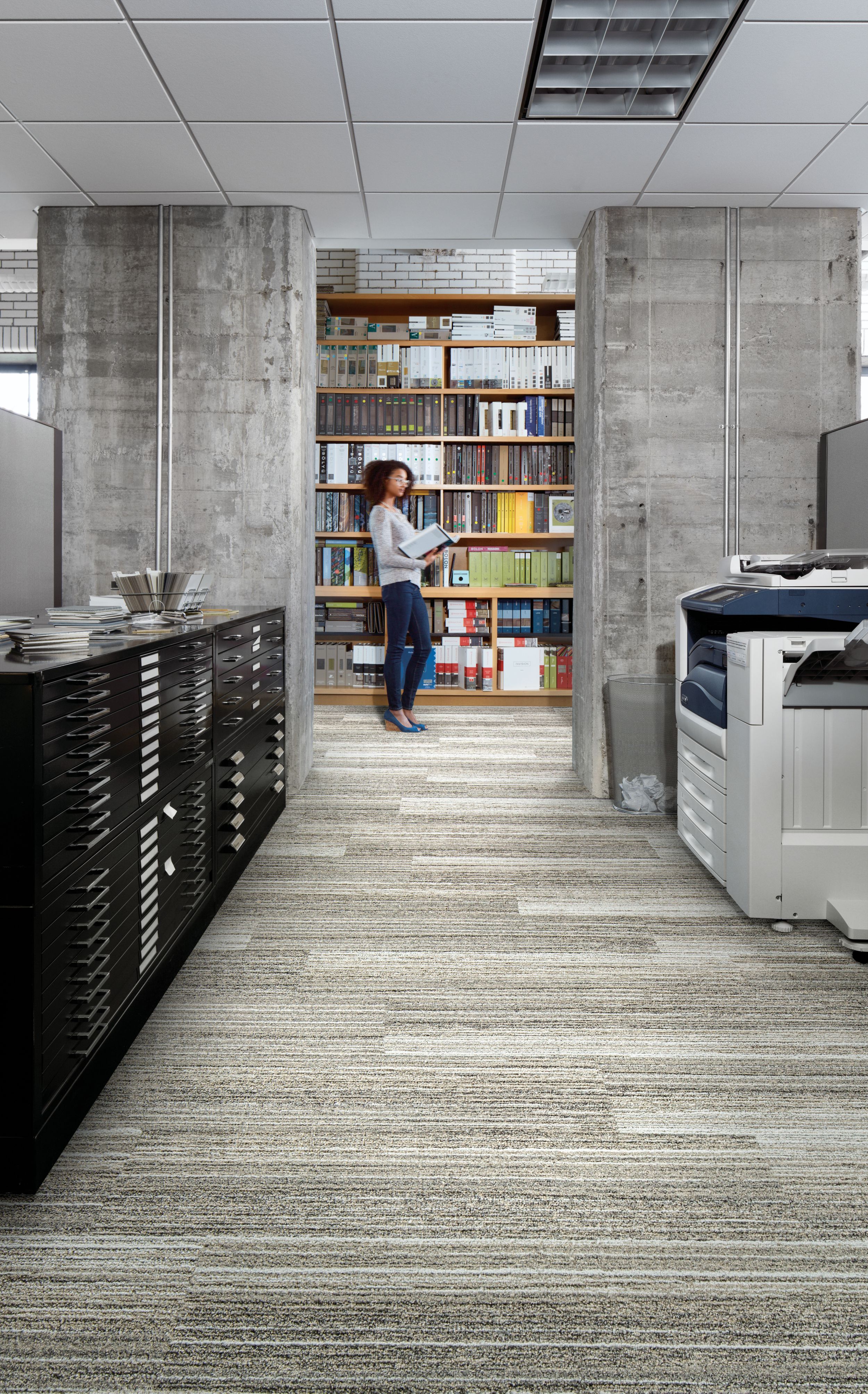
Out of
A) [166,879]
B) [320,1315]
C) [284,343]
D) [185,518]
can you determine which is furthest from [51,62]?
[320,1315]

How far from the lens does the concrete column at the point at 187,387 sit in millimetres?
4027

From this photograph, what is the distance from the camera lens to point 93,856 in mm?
1635

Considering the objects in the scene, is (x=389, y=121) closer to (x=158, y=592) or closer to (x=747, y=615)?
(x=158, y=592)

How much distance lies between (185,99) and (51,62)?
0.42 m

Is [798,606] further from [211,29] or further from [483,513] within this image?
[483,513]

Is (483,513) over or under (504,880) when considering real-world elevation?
over

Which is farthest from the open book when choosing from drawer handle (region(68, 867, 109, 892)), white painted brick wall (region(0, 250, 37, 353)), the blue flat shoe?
drawer handle (region(68, 867, 109, 892))

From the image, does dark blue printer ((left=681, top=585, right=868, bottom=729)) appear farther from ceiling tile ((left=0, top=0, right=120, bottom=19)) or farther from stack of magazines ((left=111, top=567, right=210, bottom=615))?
ceiling tile ((left=0, top=0, right=120, bottom=19))

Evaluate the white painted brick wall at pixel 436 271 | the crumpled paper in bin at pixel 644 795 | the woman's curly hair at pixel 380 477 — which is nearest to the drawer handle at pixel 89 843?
the crumpled paper in bin at pixel 644 795

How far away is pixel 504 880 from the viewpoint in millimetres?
3088

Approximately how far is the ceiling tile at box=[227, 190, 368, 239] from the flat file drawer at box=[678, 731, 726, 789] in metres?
2.61

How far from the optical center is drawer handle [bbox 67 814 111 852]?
154 centimetres

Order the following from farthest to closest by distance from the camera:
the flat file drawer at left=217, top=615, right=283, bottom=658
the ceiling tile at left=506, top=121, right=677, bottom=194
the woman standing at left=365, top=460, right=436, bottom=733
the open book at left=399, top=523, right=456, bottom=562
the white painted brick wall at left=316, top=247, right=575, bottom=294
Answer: the white painted brick wall at left=316, top=247, right=575, bottom=294
the woman standing at left=365, top=460, right=436, bottom=733
the open book at left=399, top=523, right=456, bottom=562
the ceiling tile at left=506, top=121, right=677, bottom=194
the flat file drawer at left=217, top=615, right=283, bottom=658

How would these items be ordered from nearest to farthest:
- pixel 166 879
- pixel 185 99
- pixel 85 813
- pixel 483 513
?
pixel 85 813 < pixel 166 879 < pixel 185 99 < pixel 483 513
